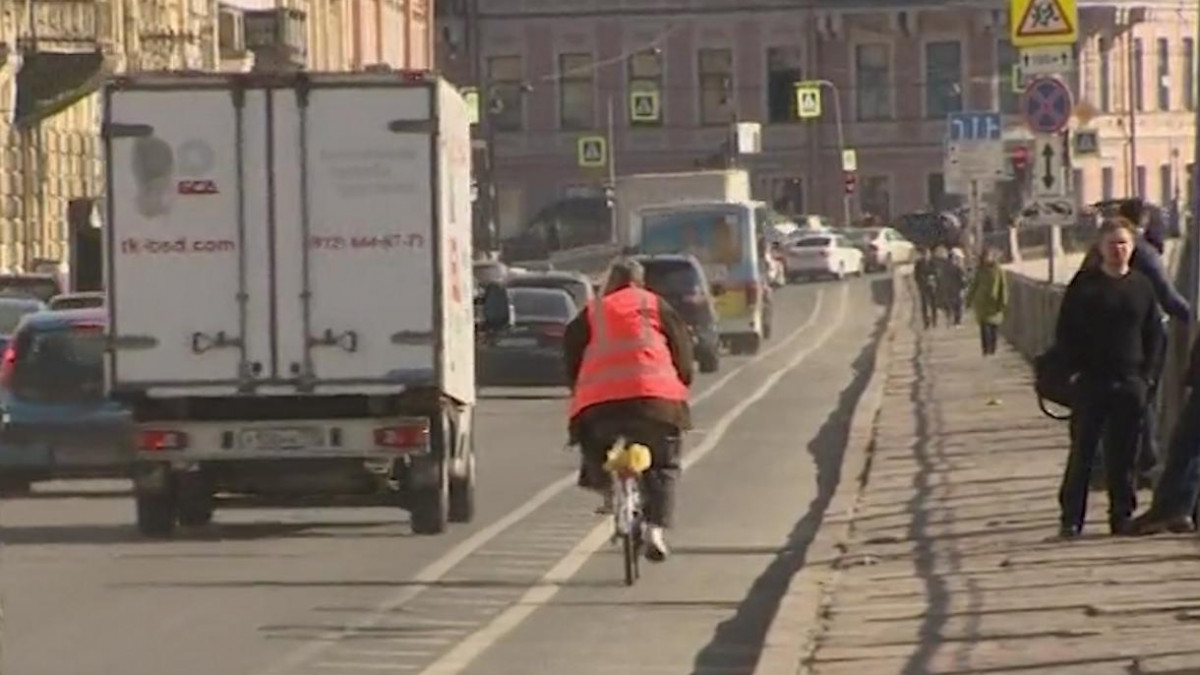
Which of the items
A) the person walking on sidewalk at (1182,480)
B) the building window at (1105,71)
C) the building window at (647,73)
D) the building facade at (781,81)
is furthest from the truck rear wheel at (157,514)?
the building window at (647,73)

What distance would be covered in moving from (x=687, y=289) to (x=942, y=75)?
2401 inches

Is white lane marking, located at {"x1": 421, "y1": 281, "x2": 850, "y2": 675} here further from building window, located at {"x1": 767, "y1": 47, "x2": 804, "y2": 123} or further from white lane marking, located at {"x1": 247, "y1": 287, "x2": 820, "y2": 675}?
building window, located at {"x1": 767, "y1": 47, "x2": 804, "y2": 123}

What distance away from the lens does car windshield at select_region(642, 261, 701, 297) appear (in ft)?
166

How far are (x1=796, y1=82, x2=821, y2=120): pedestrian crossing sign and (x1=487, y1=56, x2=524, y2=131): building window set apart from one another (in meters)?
12.8

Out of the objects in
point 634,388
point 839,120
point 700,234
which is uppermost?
point 839,120

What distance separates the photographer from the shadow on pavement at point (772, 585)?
50.3 feet

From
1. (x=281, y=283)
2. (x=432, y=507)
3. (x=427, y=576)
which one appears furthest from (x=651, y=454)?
(x=281, y=283)

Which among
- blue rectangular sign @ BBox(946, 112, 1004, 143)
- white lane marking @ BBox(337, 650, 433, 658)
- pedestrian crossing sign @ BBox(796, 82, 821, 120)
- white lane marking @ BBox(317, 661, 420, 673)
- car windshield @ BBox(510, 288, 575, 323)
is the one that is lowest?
white lane marking @ BBox(337, 650, 433, 658)

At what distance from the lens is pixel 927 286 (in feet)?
225

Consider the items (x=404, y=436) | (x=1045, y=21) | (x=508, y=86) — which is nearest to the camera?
(x=404, y=436)

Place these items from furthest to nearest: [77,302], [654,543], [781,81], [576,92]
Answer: [576,92] → [781,81] → [77,302] → [654,543]

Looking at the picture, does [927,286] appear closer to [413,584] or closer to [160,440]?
[160,440]

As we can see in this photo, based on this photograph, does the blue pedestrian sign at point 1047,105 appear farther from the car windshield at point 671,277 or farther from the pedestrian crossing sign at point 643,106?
the pedestrian crossing sign at point 643,106

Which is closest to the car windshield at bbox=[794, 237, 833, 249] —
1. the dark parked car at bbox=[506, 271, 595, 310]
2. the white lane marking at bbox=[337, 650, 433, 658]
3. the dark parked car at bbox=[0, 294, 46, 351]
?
Answer: the dark parked car at bbox=[506, 271, 595, 310]
